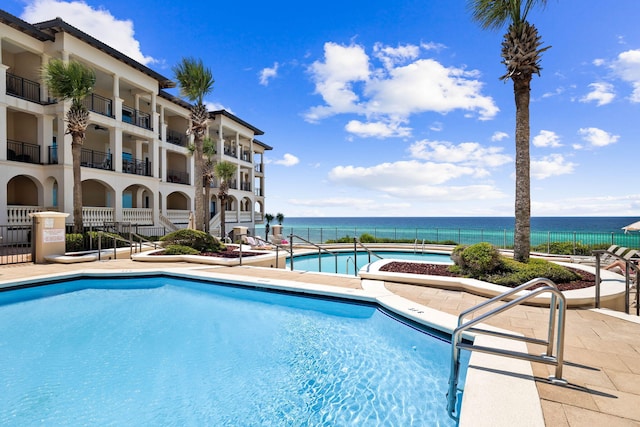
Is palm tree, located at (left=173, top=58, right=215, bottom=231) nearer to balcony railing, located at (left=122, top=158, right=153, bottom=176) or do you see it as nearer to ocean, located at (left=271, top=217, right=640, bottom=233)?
balcony railing, located at (left=122, top=158, right=153, bottom=176)

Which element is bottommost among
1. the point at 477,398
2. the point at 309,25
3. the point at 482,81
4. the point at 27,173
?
the point at 477,398

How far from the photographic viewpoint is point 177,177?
26906 mm

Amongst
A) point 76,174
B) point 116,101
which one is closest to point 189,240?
point 76,174

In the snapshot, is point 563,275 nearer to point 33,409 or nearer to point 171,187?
point 33,409

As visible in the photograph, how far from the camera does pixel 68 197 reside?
16469 millimetres

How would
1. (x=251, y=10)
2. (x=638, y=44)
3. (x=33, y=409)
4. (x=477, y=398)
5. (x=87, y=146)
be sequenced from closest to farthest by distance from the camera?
(x=477, y=398)
(x=33, y=409)
(x=638, y=44)
(x=251, y=10)
(x=87, y=146)

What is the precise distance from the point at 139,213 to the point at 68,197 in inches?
188

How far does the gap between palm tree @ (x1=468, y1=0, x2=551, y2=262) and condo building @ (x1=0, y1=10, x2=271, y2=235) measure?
14360mm

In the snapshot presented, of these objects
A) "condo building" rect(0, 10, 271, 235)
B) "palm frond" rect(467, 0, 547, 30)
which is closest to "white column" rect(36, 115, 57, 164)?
"condo building" rect(0, 10, 271, 235)

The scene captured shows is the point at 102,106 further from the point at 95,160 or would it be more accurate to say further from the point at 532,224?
the point at 532,224

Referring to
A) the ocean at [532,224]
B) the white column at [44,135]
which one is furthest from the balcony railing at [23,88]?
the ocean at [532,224]

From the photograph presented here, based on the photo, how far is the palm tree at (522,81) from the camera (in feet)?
27.7

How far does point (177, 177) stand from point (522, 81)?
25.5 meters

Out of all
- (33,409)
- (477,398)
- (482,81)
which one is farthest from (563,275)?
(482,81)
